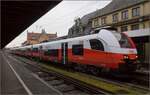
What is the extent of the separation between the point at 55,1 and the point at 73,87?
4313mm

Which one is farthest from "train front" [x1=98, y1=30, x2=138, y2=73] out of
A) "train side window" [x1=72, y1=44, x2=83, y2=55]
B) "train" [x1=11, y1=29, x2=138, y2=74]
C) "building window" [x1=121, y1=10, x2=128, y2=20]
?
"building window" [x1=121, y1=10, x2=128, y2=20]

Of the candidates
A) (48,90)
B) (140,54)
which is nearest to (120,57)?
(48,90)

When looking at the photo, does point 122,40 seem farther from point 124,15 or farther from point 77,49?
point 124,15

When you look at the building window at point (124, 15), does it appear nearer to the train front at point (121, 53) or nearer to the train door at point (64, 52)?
the train door at point (64, 52)

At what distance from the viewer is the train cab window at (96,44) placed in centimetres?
1884

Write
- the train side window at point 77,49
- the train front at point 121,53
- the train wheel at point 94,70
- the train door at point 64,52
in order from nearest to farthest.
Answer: the train front at point 121,53
the train wheel at point 94,70
the train side window at point 77,49
the train door at point 64,52

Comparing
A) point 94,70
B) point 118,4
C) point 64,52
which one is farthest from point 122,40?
point 118,4

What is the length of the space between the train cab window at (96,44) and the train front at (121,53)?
0.70m

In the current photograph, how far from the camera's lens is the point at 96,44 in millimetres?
19516

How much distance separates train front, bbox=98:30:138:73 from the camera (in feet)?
57.2

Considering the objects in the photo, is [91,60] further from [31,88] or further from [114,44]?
[31,88]

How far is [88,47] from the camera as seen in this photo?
20.6m

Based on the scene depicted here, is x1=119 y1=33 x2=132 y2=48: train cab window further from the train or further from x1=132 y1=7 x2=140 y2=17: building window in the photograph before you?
x1=132 y1=7 x2=140 y2=17: building window

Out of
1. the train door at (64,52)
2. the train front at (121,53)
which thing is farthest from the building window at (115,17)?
the train front at (121,53)
